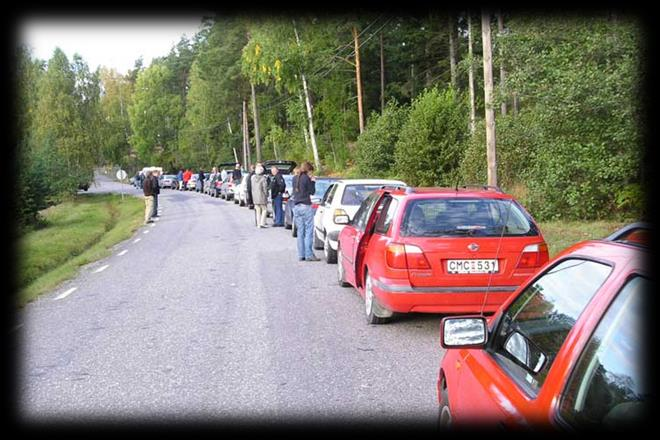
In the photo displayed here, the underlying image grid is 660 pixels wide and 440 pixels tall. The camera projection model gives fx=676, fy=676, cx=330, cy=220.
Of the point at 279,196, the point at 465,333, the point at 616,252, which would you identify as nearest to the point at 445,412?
the point at 465,333

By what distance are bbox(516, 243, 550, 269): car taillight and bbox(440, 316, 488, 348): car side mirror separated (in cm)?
385

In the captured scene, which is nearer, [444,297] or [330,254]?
[444,297]

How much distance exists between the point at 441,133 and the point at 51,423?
21446 mm

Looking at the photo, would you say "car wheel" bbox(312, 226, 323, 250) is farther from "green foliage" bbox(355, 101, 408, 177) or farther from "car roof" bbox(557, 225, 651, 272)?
"green foliage" bbox(355, 101, 408, 177)

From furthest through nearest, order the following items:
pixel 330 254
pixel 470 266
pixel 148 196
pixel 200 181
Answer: pixel 200 181 → pixel 148 196 → pixel 330 254 → pixel 470 266

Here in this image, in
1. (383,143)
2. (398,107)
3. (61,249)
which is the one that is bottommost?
(61,249)

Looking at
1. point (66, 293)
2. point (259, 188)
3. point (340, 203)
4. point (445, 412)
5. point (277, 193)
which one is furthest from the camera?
point (277, 193)

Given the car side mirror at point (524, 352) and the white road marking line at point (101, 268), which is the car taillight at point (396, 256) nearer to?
the car side mirror at point (524, 352)

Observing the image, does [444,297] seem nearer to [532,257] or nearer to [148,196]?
[532,257]

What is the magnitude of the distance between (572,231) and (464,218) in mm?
7593

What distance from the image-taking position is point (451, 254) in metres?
6.82

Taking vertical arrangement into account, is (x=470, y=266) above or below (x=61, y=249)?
above

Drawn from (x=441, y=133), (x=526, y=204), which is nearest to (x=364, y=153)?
(x=441, y=133)

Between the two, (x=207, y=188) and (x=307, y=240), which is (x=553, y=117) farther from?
(x=207, y=188)
